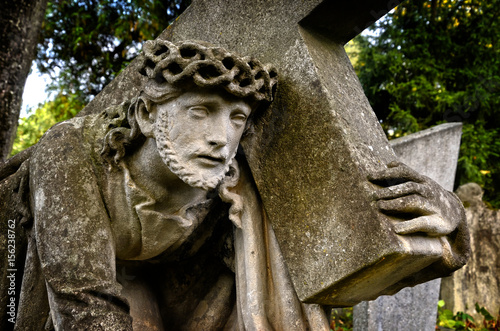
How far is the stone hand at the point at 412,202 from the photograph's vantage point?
6.31 feet

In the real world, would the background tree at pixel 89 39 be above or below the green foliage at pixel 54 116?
above

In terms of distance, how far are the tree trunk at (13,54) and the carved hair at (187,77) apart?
2207 millimetres

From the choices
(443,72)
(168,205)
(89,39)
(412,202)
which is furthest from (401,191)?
(443,72)

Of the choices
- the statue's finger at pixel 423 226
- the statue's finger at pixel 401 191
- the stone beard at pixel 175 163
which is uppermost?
the stone beard at pixel 175 163

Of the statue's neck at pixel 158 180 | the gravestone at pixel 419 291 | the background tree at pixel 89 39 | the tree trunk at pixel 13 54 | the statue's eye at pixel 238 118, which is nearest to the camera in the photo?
the statue's eye at pixel 238 118

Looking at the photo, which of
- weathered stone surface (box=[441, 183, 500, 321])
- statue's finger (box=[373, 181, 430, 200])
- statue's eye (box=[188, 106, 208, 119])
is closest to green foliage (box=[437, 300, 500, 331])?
weathered stone surface (box=[441, 183, 500, 321])

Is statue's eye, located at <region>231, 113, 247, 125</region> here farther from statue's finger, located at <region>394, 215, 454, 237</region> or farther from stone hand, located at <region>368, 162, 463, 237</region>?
statue's finger, located at <region>394, 215, 454, 237</region>

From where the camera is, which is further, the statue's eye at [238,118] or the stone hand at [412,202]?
the statue's eye at [238,118]

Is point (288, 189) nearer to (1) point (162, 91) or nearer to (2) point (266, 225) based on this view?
(2) point (266, 225)

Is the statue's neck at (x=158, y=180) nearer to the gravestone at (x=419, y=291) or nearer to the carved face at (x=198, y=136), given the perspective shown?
the carved face at (x=198, y=136)

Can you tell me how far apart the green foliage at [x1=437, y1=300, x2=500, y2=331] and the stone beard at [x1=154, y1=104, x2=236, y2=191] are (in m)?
4.95

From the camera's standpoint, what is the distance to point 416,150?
455 centimetres

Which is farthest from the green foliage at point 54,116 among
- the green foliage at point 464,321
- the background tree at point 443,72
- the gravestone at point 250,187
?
the gravestone at point 250,187

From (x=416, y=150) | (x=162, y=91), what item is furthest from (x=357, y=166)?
Result: (x=416, y=150)
